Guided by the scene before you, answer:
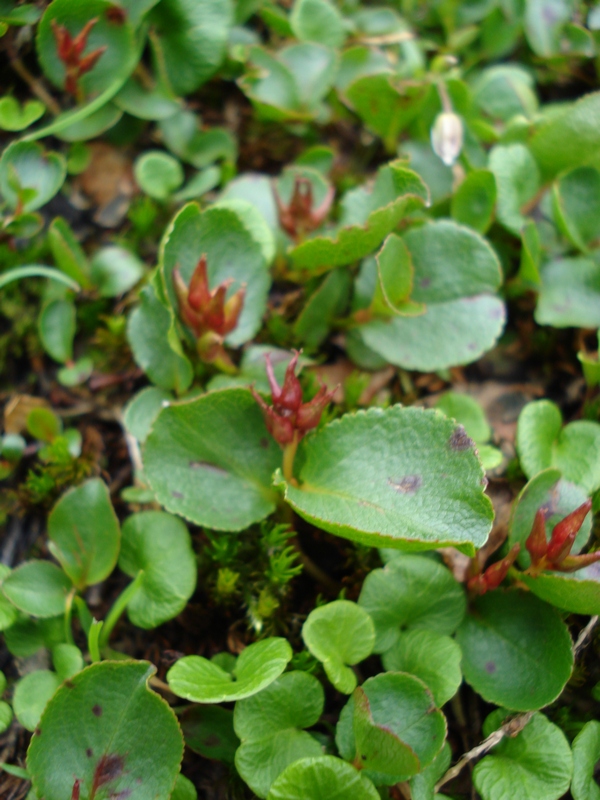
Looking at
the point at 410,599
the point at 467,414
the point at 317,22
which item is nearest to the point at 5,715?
the point at 410,599

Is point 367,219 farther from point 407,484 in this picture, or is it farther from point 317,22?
point 317,22

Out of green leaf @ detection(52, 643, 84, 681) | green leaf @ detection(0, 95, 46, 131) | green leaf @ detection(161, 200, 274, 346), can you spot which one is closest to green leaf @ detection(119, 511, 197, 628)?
green leaf @ detection(52, 643, 84, 681)

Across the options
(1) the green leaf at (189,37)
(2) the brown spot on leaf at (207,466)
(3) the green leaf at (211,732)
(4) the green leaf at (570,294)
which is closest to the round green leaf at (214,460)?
(2) the brown spot on leaf at (207,466)

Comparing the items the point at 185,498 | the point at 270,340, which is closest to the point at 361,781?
the point at 185,498

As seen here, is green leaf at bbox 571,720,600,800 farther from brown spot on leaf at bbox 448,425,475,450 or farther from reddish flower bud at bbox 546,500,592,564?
brown spot on leaf at bbox 448,425,475,450

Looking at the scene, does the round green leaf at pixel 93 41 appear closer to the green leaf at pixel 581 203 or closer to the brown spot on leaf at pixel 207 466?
the brown spot on leaf at pixel 207 466

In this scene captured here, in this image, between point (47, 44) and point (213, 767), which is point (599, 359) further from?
point (47, 44)
